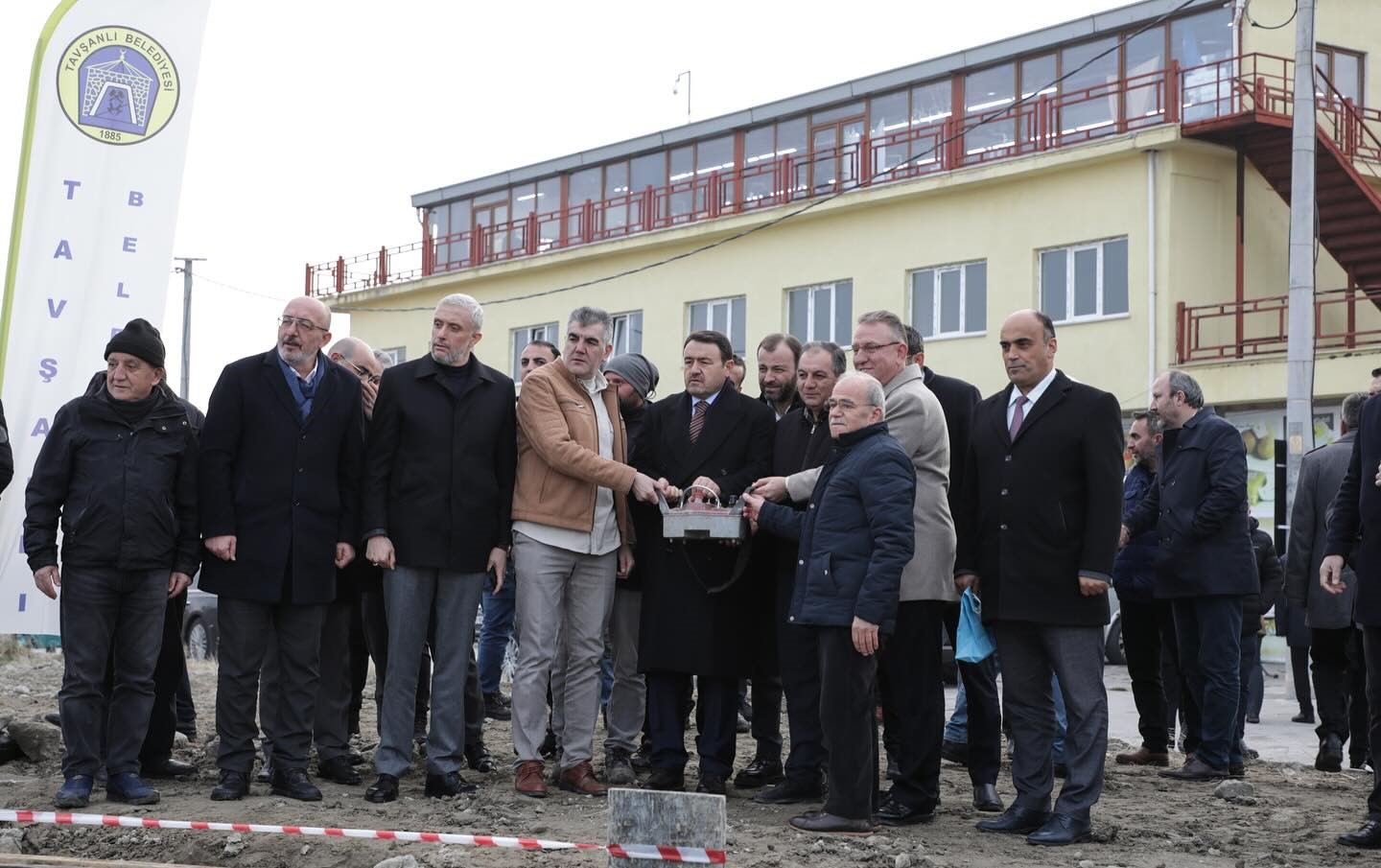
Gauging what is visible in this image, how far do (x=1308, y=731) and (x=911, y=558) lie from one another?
7.20m

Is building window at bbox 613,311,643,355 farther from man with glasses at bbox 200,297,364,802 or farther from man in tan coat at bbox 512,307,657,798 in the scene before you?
man with glasses at bbox 200,297,364,802

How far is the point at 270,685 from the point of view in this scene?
7895mm

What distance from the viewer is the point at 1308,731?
12711mm

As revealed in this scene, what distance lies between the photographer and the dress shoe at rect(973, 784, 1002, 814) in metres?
7.75

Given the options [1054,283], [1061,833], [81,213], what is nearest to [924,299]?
[1054,283]

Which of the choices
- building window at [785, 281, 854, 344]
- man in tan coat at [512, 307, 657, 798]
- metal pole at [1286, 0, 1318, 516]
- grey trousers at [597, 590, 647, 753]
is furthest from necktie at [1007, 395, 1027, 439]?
building window at [785, 281, 854, 344]

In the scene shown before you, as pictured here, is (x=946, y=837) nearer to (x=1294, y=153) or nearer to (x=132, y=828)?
(x=132, y=828)

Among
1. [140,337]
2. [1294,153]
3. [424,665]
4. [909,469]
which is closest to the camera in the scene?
[909,469]

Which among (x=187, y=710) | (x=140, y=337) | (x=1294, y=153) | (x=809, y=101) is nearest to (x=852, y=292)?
(x=809, y=101)

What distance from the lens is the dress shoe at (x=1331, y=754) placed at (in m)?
9.89

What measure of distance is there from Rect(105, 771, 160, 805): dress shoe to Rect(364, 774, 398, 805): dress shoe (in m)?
0.99

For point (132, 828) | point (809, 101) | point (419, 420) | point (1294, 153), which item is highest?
point (809, 101)

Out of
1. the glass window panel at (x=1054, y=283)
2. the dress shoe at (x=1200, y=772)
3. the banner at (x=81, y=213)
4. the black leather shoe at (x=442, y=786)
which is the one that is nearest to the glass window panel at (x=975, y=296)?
the glass window panel at (x=1054, y=283)

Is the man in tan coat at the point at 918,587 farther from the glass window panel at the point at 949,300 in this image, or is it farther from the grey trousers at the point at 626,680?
the glass window panel at the point at 949,300
